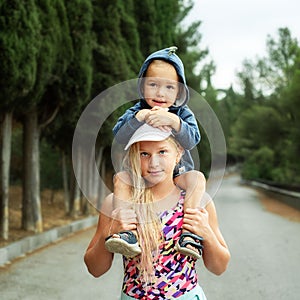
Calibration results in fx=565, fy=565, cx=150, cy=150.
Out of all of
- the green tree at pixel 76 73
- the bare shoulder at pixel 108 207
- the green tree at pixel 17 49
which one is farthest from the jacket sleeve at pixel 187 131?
the green tree at pixel 76 73

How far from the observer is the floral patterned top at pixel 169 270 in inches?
82.0

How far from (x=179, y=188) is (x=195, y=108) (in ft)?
2.16

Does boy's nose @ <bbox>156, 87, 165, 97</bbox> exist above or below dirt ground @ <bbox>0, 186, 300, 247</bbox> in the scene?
above

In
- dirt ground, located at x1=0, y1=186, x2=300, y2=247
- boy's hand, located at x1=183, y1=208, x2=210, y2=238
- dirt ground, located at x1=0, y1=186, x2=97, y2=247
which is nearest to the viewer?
boy's hand, located at x1=183, y1=208, x2=210, y2=238

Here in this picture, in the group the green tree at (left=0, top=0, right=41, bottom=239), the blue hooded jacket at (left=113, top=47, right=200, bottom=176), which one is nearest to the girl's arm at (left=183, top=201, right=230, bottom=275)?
the blue hooded jacket at (left=113, top=47, right=200, bottom=176)

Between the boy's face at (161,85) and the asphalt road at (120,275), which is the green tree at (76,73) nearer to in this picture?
the asphalt road at (120,275)

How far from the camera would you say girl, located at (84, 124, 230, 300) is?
2.06m

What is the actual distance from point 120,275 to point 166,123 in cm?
619

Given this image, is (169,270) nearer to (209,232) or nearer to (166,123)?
(209,232)

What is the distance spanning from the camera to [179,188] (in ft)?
7.29

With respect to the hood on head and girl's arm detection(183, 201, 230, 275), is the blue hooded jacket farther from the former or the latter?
girl's arm detection(183, 201, 230, 275)

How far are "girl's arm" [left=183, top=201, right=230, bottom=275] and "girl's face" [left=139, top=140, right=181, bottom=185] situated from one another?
0.58 ft

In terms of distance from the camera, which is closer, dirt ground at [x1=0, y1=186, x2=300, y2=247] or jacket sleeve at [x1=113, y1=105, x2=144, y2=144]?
jacket sleeve at [x1=113, y1=105, x2=144, y2=144]

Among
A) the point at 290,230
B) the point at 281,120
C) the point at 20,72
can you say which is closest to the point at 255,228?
the point at 290,230
